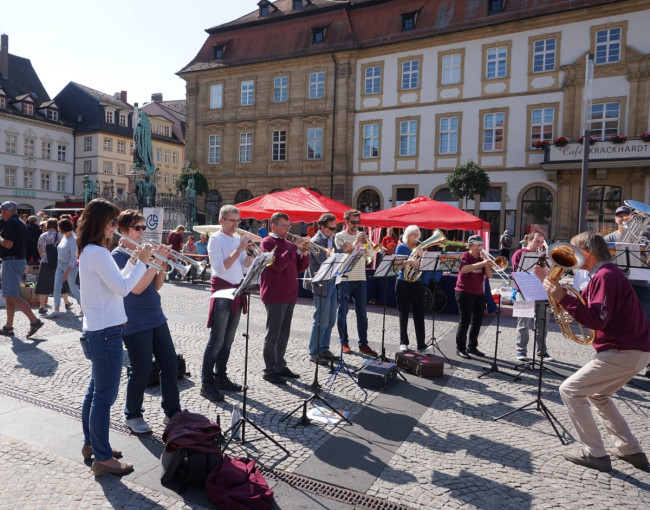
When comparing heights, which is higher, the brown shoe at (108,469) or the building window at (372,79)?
the building window at (372,79)

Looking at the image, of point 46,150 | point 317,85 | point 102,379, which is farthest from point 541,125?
point 46,150

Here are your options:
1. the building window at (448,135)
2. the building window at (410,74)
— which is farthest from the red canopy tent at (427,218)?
the building window at (410,74)

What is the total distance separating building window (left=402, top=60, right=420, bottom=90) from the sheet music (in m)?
25.5

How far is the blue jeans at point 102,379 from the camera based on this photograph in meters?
3.55

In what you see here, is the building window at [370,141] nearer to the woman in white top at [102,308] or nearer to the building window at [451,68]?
the building window at [451,68]

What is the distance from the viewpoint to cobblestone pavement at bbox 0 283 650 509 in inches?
139

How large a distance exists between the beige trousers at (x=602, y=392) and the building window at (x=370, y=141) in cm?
2633

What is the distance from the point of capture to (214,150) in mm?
34500

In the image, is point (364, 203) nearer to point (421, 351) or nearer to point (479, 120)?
point (479, 120)

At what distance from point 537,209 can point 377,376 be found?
22.4 m

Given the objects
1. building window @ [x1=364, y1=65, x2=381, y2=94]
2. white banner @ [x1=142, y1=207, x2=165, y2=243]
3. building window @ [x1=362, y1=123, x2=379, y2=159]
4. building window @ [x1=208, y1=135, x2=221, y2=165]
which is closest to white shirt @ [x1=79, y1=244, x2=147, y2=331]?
white banner @ [x1=142, y1=207, x2=165, y2=243]

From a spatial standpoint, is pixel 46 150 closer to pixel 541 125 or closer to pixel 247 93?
pixel 247 93

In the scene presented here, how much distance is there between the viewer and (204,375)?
5.32 metres

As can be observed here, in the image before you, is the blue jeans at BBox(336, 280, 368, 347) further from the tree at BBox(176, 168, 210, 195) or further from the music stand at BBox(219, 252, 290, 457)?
the tree at BBox(176, 168, 210, 195)
